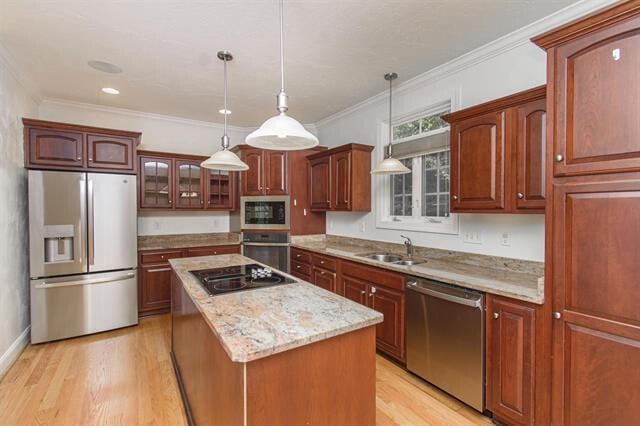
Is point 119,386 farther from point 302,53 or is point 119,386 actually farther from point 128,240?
point 302,53

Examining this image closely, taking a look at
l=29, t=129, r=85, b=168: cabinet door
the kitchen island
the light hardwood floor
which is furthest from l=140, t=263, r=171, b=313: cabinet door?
the kitchen island

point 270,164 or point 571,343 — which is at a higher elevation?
point 270,164

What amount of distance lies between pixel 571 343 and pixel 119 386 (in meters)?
3.14

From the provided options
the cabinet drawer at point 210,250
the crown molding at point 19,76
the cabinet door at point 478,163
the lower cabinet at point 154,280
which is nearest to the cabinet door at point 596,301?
the cabinet door at point 478,163

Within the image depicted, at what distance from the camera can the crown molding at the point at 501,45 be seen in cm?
202

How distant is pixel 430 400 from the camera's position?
2273 millimetres

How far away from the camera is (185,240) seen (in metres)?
4.66

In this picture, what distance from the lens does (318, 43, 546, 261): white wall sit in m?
2.30

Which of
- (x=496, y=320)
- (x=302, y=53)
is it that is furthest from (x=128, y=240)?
(x=496, y=320)

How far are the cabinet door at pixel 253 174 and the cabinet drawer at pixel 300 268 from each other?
1138 mm

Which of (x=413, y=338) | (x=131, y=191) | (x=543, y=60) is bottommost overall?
(x=413, y=338)

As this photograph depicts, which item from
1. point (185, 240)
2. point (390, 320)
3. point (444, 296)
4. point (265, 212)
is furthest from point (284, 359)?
point (185, 240)

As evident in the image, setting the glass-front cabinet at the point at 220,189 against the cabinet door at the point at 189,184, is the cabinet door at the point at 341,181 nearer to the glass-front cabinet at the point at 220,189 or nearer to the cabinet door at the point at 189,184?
the glass-front cabinet at the point at 220,189

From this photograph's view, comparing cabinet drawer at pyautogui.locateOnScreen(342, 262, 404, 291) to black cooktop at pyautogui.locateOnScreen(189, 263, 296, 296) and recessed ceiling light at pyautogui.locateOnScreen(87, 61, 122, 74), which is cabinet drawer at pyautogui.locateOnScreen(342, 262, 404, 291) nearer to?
black cooktop at pyautogui.locateOnScreen(189, 263, 296, 296)
